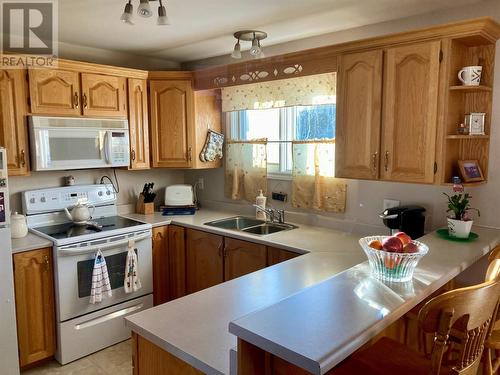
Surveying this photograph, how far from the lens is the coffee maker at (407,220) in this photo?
8.04ft

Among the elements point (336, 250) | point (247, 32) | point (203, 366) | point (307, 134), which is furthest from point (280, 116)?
point (203, 366)

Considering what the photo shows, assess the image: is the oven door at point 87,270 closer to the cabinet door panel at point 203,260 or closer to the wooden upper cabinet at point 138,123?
the cabinet door panel at point 203,260

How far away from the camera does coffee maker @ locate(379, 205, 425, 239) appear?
2450 millimetres

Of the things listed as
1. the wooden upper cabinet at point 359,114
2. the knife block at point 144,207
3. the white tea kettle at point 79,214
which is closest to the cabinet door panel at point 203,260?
the knife block at point 144,207

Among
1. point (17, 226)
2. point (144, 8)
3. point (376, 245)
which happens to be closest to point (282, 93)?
point (144, 8)

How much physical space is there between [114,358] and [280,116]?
86.7 inches

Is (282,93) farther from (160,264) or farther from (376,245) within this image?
(376,245)

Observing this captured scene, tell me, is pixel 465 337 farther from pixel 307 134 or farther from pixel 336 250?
pixel 307 134

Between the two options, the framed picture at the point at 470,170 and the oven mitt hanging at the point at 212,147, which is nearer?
the framed picture at the point at 470,170

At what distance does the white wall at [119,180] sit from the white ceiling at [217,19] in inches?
41.4

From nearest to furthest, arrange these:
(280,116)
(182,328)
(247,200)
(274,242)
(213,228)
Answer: (182,328), (274,242), (213,228), (280,116), (247,200)

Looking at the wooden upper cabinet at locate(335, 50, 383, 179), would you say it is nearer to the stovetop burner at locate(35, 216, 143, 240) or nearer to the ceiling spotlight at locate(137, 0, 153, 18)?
the ceiling spotlight at locate(137, 0, 153, 18)

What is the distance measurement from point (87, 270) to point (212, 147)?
148 cm

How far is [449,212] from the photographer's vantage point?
2434 millimetres
